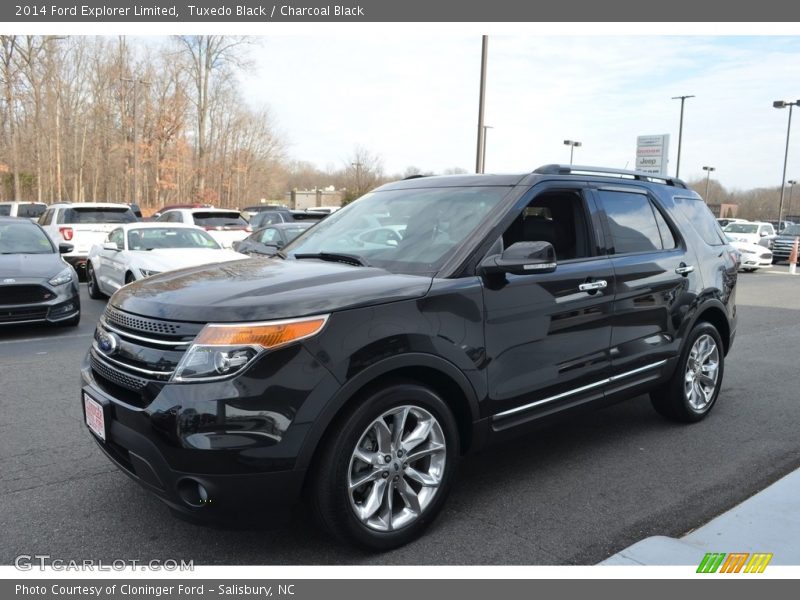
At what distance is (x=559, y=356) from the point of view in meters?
3.78

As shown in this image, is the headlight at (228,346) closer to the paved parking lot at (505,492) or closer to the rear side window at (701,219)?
the paved parking lot at (505,492)

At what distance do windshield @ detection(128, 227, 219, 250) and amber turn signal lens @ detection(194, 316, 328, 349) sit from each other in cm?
902

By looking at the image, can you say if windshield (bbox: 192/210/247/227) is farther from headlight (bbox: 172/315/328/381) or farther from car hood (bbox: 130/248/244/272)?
headlight (bbox: 172/315/328/381)

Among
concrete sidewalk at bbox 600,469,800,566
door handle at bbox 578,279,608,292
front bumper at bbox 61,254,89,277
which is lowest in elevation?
concrete sidewalk at bbox 600,469,800,566

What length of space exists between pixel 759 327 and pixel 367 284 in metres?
9.05

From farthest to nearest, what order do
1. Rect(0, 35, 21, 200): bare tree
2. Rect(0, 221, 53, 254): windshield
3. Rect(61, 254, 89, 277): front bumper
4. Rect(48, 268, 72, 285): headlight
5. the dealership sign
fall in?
Rect(0, 35, 21, 200): bare tree → the dealership sign → Rect(61, 254, 89, 277): front bumper → Rect(0, 221, 53, 254): windshield → Rect(48, 268, 72, 285): headlight

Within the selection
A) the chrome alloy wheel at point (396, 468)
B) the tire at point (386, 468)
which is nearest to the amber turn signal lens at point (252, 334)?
the tire at point (386, 468)

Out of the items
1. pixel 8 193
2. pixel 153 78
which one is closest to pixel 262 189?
pixel 153 78

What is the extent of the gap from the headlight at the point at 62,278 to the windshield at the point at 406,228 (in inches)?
222

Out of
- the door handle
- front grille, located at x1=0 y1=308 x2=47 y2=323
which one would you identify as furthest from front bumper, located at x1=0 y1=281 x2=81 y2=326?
the door handle

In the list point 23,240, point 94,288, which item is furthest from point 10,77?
point 23,240

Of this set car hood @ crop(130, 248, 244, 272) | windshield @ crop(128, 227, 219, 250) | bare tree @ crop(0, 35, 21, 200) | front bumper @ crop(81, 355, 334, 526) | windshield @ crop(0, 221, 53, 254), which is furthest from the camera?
Result: bare tree @ crop(0, 35, 21, 200)

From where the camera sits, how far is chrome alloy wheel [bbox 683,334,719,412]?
16.5 ft

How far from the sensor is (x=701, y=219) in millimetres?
5270
